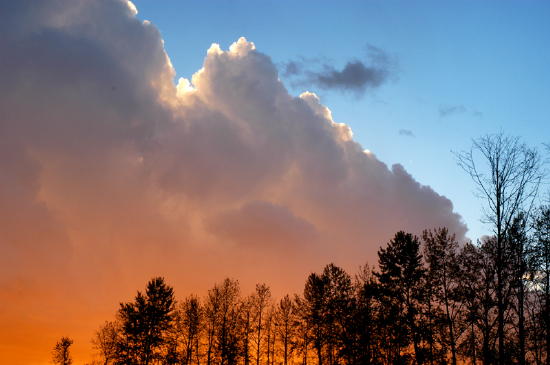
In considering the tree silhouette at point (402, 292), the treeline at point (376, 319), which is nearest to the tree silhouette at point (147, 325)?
the treeline at point (376, 319)

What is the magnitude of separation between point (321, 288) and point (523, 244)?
86.5 feet

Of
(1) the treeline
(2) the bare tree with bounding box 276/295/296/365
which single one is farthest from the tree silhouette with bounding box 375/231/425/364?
(2) the bare tree with bounding box 276/295/296/365

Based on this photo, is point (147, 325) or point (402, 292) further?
point (147, 325)

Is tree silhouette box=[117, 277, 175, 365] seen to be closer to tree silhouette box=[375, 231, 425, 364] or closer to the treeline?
the treeline

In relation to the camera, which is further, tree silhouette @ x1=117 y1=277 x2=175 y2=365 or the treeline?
tree silhouette @ x1=117 y1=277 x2=175 y2=365

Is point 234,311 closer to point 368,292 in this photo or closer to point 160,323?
point 160,323

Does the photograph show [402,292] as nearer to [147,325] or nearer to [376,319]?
[376,319]

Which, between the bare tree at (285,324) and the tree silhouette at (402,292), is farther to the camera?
the bare tree at (285,324)

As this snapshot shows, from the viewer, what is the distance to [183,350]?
5581 centimetres

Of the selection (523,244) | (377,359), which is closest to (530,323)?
(523,244)

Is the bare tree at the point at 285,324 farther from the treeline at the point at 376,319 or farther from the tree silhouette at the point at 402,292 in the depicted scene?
the tree silhouette at the point at 402,292

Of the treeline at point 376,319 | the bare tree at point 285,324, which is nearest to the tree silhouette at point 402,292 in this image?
the treeline at point 376,319

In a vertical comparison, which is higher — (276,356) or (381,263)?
(381,263)

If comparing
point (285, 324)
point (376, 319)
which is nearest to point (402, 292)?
point (376, 319)
